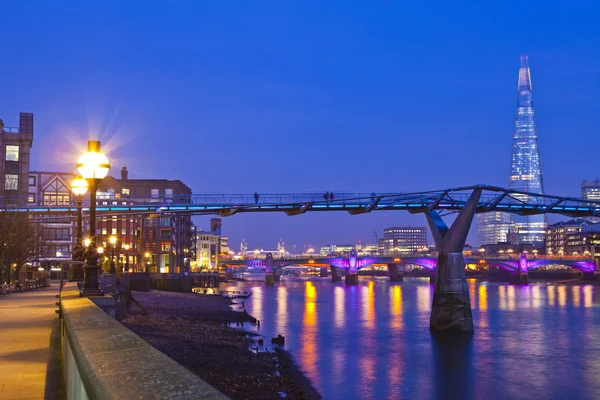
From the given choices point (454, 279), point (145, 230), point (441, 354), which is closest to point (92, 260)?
point (441, 354)

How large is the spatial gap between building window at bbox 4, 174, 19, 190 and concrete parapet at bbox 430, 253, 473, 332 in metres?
77.6

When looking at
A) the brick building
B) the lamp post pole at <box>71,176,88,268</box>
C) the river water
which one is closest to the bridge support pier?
the river water

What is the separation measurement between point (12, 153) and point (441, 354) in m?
86.6

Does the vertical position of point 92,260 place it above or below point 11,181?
below

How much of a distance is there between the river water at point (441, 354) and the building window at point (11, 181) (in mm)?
49756

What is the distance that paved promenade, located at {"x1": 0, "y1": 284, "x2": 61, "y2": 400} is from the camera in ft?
40.6

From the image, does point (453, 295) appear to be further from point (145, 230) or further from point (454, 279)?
point (145, 230)

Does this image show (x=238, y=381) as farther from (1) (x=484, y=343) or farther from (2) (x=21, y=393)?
(1) (x=484, y=343)

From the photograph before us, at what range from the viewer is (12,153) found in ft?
368

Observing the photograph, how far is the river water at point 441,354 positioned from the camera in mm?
40838

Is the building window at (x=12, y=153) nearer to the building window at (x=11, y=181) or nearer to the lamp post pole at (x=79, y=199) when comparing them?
the building window at (x=11, y=181)

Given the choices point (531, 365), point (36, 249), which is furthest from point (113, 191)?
point (531, 365)

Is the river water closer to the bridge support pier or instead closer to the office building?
the bridge support pier

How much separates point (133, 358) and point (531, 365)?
161 ft
